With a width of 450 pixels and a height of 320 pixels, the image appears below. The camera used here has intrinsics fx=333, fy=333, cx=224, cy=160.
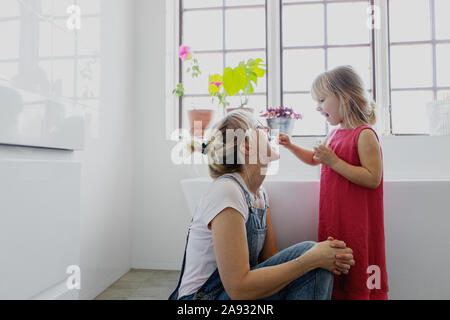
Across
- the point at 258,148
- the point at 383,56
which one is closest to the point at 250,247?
the point at 258,148

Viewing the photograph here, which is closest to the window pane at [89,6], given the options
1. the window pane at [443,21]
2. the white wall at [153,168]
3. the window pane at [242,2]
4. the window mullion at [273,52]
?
the white wall at [153,168]

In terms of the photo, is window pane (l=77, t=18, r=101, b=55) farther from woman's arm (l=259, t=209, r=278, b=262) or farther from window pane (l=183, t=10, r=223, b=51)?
woman's arm (l=259, t=209, r=278, b=262)

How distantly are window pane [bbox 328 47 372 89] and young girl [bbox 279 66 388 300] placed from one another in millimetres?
1166

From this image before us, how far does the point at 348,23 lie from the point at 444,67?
73 centimetres

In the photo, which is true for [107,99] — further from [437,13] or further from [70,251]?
[437,13]

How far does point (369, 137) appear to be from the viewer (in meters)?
1.22

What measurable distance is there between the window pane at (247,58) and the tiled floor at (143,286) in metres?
1.41

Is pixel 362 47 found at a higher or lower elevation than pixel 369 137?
higher

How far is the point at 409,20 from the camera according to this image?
235cm

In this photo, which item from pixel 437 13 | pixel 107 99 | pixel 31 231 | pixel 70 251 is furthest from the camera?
pixel 437 13

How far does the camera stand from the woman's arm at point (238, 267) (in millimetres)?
810
